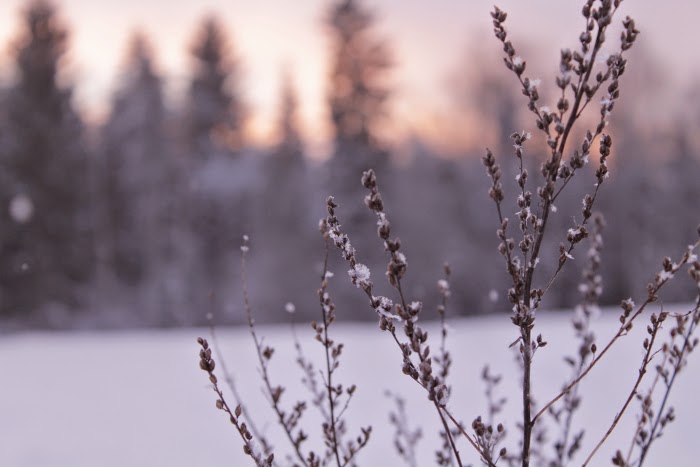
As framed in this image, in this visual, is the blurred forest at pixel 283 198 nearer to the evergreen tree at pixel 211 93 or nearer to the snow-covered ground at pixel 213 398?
the evergreen tree at pixel 211 93

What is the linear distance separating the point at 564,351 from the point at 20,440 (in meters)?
4.26

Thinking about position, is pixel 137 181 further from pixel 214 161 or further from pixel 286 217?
pixel 286 217

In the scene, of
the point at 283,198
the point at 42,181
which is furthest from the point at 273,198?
the point at 42,181

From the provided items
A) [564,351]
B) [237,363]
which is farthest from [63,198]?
[564,351]

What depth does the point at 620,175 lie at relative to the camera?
22.5 metres

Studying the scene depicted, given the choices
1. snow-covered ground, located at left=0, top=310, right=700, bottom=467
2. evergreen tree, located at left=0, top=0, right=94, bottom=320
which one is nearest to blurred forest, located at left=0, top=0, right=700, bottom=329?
evergreen tree, located at left=0, top=0, right=94, bottom=320

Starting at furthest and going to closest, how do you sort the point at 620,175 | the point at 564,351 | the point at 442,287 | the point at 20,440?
the point at 620,175
the point at 564,351
the point at 20,440
the point at 442,287

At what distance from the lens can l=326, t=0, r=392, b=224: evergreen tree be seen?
2144cm

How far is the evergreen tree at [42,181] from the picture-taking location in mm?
21594

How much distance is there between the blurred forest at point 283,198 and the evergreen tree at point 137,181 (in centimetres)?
17

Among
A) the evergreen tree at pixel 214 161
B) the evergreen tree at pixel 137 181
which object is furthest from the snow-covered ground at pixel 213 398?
the evergreen tree at pixel 137 181

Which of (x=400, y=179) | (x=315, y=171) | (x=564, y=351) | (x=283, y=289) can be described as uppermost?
(x=315, y=171)

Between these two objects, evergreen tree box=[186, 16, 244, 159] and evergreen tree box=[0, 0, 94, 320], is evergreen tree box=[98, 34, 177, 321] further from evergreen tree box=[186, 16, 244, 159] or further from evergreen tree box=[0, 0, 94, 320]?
evergreen tree box=[0, 0, 94, 320]

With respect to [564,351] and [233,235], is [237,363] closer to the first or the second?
[564,351]
